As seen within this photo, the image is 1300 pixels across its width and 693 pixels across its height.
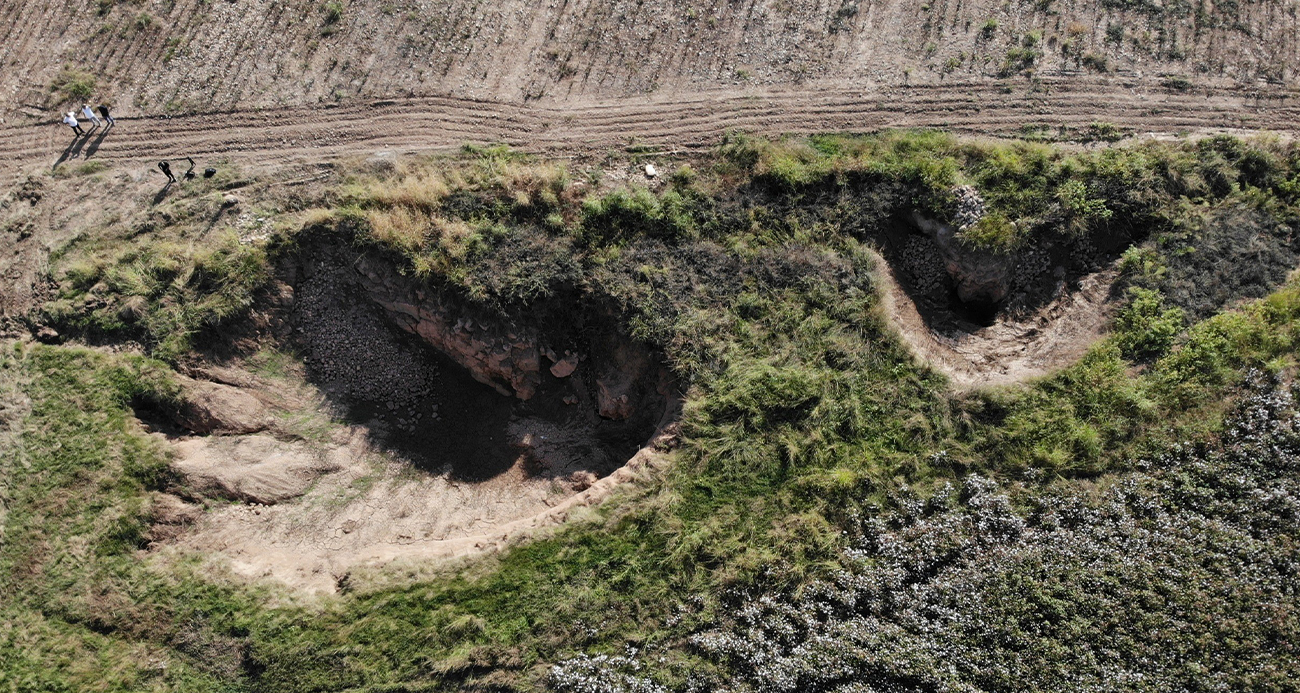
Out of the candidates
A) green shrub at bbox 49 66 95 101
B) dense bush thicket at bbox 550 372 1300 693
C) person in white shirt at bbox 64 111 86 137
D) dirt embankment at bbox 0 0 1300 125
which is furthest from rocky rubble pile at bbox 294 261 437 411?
green shrub at bbox 49 66 95 101

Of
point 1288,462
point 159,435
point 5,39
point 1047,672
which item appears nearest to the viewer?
point 1047,672

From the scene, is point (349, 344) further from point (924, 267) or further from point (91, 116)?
point (924, 267)

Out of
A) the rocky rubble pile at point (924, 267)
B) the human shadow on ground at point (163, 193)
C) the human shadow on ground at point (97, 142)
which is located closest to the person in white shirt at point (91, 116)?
the human shadow on ground at point (97, 142)

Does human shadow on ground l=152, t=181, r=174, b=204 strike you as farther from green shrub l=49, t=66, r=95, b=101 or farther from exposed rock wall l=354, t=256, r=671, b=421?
exposed rock wall l=354, t=256, r=671, b=421

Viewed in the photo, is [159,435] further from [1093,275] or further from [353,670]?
[1093,275]

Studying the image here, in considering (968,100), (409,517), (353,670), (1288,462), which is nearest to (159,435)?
(409,517)

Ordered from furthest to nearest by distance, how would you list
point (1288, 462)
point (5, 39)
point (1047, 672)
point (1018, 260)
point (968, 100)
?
1. point (5, 39)
2. point (968, 100)
3. point (1018, 260)
4. point (1288, 462)
5. point (1047, 672)
